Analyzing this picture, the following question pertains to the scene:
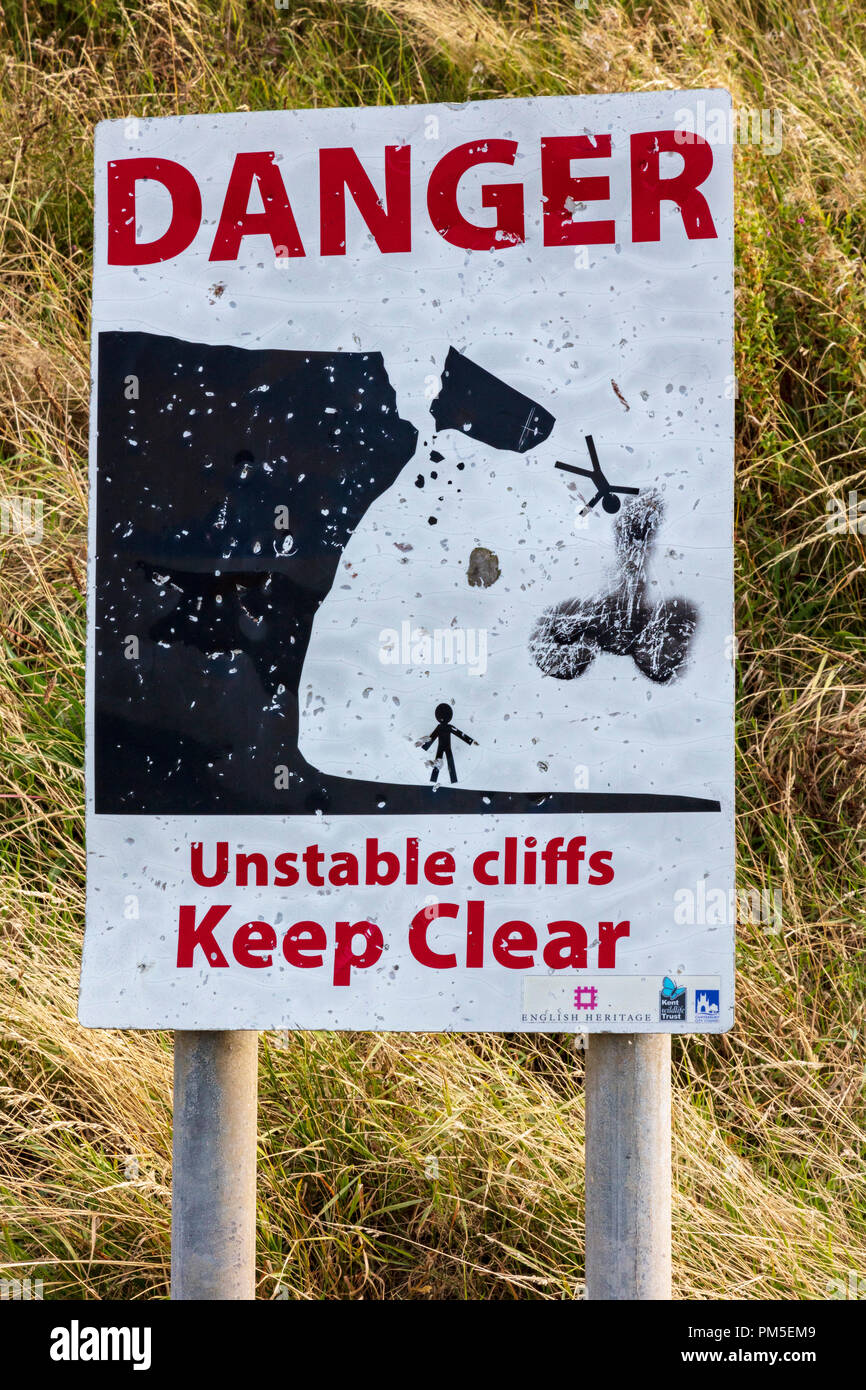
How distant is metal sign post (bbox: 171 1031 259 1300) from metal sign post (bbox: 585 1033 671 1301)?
1.76 feet

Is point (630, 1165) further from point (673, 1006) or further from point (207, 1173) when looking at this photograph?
point (207, 1173)

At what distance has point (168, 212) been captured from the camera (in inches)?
63.1

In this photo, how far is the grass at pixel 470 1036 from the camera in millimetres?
2180

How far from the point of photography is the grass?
2.18 metres

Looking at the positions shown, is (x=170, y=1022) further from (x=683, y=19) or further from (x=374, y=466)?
(x=683, y=19)

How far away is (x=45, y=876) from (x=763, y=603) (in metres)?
2.14

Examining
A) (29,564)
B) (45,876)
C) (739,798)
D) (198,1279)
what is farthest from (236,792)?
(29,564)

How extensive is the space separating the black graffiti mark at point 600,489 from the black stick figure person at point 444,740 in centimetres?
36
